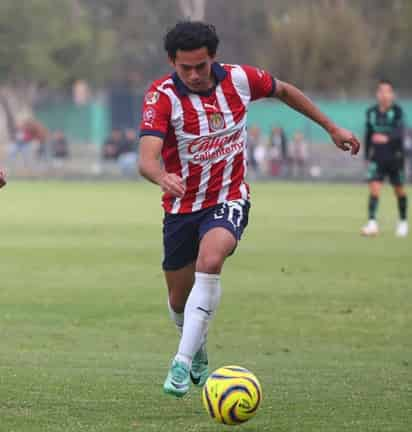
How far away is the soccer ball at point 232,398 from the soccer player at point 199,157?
456mm

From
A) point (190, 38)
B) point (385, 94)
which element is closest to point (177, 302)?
point (190, 38)

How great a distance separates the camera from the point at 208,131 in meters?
8.06

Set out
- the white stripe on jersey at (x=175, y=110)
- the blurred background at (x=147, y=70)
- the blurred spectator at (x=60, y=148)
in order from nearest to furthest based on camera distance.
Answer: the white stripe on jersey at (x=175, y=110), the blurred background at (x=147, y=70), the blurred spectator at (x=60, y=148)

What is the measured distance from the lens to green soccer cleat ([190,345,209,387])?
8.55m

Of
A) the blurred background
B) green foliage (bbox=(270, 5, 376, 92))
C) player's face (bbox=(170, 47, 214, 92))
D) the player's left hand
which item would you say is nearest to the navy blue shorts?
the player's left hand

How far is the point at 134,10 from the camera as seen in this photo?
274 ft

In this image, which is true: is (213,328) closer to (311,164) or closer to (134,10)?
(311,164)

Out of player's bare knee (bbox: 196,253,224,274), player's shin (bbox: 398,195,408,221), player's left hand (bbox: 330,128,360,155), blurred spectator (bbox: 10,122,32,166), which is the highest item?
player's left hand (bbox: 330,128,360,155)

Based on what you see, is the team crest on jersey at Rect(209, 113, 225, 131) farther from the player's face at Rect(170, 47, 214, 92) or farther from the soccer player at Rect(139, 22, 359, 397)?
the player's face at Rect(170, 47, 214, 92)

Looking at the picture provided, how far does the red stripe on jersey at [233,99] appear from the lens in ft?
26.7

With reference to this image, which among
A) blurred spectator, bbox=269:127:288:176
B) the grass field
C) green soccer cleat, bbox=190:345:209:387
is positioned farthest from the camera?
blurred spectator, bbox=269:127:288:176

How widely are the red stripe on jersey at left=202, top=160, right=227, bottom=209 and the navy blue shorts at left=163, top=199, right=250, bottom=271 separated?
42 millimetres

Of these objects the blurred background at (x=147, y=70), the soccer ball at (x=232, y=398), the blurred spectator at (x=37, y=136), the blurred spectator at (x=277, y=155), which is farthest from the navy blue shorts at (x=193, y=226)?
the blurred spectator at (x=37, y=136)

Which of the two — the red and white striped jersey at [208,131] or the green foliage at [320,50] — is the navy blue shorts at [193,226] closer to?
the red and white striped jersey at [208,131]
